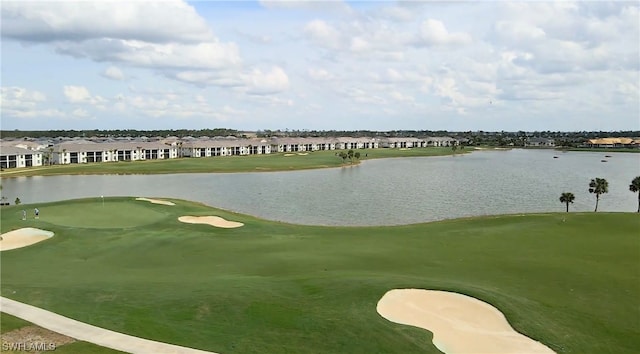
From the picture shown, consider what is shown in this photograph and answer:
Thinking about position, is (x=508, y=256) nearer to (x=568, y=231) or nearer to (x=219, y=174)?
(x=568, y=231)

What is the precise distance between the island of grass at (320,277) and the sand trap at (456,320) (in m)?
0.46

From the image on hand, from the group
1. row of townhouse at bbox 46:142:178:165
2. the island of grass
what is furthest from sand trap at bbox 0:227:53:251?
row of townhouse at bbox 46:142:178:165

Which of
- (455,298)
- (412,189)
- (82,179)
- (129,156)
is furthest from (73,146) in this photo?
(455,298)

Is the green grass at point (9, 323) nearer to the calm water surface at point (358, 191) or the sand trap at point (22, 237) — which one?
the sand trap at point (22, 237)

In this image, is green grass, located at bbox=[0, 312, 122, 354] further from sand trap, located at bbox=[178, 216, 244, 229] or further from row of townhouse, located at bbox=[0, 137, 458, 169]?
row of townhouse, located at bbox=[0, 137, 458, 169]

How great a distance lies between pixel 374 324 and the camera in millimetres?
17219

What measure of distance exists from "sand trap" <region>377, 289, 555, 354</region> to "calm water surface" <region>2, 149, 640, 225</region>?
25.9 metres

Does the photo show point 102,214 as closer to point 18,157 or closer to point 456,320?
point 456,320

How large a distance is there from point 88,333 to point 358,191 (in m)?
55.1

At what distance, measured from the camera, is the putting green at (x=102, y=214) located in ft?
129

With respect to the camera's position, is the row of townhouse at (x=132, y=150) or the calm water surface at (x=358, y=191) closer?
the calm water surface at (x=358, y=191)

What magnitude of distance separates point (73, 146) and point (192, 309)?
112 metres

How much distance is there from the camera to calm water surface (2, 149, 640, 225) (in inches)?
2071

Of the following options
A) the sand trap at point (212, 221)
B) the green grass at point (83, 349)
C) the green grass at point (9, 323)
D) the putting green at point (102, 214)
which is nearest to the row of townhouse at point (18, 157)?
the putting green at point (102, 214)
